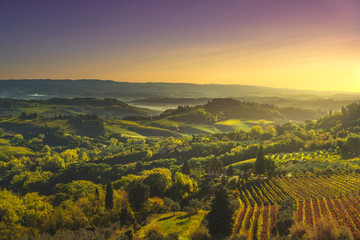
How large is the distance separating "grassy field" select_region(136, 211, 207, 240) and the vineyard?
39.8ft

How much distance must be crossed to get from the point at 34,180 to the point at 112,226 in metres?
149

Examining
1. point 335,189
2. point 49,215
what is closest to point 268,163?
point 335,189

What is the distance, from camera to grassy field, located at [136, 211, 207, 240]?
202 feet

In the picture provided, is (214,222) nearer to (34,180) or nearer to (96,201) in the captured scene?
(96,201)

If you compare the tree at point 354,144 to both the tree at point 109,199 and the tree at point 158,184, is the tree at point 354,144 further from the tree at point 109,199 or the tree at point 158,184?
the tree at point 109,199

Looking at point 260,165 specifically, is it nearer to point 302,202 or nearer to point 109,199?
point 302,202

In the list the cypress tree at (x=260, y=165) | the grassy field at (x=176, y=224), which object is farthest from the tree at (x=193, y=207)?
the cypress tree at (x=260, y=165)

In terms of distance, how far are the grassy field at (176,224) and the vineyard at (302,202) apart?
12.1m

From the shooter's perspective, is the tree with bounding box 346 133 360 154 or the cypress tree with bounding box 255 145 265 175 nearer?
the cypress tree with bounding box 255 145 265 175

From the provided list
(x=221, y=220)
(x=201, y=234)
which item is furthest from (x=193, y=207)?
(x=221, y=220)

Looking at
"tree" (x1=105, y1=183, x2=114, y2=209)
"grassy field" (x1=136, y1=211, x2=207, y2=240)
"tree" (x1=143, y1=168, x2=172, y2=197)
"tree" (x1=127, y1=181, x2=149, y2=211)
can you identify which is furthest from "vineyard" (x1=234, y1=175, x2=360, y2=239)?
"tree" (x1=105, y1=183, x2=114, y2=209)

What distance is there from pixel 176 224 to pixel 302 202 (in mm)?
41109

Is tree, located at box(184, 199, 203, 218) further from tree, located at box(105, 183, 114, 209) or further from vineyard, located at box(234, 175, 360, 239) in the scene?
tree, located at box(105, 183, 114, 209)

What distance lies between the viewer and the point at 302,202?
74688 mm
